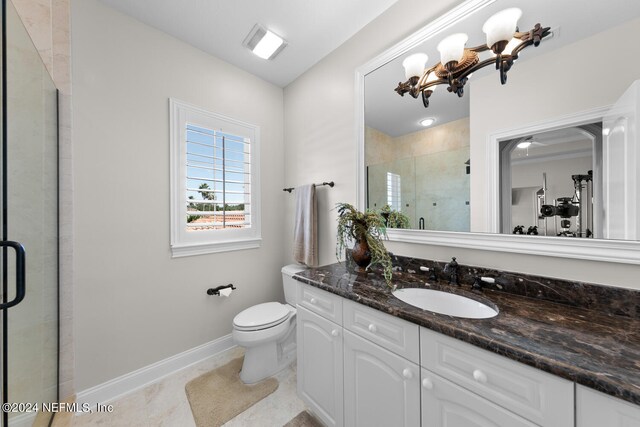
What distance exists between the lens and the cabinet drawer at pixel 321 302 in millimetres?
1138

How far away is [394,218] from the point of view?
5.03 feet

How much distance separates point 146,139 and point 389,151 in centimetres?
173

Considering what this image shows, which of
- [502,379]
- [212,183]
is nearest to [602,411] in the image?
[502,379]

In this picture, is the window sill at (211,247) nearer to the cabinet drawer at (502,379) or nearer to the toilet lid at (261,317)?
the toilet lid at (261,317)

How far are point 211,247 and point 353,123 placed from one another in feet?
5.04

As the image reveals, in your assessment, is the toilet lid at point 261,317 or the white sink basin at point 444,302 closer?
the white sink basin at point 444,302

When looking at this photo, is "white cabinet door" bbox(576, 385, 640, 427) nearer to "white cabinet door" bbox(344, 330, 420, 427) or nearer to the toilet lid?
"white cabinet door" bbox(344, 330, 420, 427)

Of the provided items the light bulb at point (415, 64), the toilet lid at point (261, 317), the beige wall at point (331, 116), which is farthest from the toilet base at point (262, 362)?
the light bulb at point (415, 64)

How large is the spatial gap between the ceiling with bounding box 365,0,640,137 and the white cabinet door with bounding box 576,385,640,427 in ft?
3.75

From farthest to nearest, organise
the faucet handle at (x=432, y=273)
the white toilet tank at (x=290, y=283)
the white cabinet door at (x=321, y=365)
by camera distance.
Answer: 1. the white toilet tank at (x=290, y=283)
2. the faucet handle at (x=432, y=273)
3. the white cabinet door at (x=321, y=365)

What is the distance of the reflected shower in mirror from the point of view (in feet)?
2.78

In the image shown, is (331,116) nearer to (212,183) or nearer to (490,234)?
(212,183)

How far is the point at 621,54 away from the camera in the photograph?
2.74 ft

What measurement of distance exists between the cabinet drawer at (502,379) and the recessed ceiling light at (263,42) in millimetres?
2110
